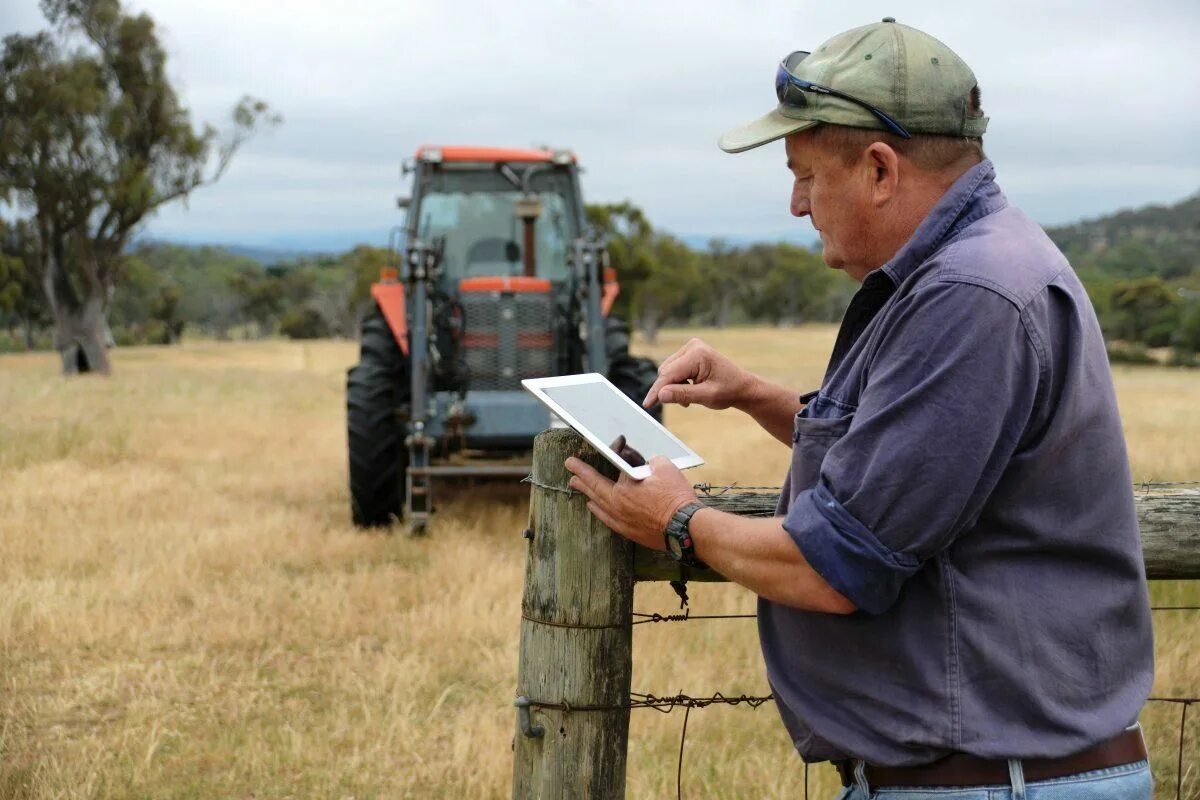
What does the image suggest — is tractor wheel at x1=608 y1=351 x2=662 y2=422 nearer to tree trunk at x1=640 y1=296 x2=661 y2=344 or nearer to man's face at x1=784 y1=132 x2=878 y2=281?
man's face at x1=784 y1=132 x2=878 y2=281

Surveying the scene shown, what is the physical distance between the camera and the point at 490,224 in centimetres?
916

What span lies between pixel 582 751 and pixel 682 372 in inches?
29.5

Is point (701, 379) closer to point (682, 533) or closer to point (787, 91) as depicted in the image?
point (682, 533)

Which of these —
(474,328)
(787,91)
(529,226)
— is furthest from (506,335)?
(787,91)

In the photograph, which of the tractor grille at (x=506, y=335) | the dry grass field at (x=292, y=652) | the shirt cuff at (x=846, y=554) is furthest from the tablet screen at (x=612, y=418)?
the tractor grille at (x=506, y=335)

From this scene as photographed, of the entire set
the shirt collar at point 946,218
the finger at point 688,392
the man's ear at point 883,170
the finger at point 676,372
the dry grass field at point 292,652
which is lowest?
the dry grass field at point 292,652

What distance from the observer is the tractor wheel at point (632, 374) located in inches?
343

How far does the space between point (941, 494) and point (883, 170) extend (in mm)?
515

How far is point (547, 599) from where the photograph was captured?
7.71 ft

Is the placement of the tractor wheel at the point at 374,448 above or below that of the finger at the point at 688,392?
below

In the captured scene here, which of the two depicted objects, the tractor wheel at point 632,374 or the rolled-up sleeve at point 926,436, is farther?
the tractor wheel at point 632,374

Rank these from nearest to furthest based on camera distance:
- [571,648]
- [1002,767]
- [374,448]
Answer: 1. [1002,767]
2. [571,648]
3. [374,448]

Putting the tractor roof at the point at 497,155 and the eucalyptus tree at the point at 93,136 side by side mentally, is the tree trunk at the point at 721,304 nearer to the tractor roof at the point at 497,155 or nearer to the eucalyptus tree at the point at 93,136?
the eucalyptus tree at the point at 93,136

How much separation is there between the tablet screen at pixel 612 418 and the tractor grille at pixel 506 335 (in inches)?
249
